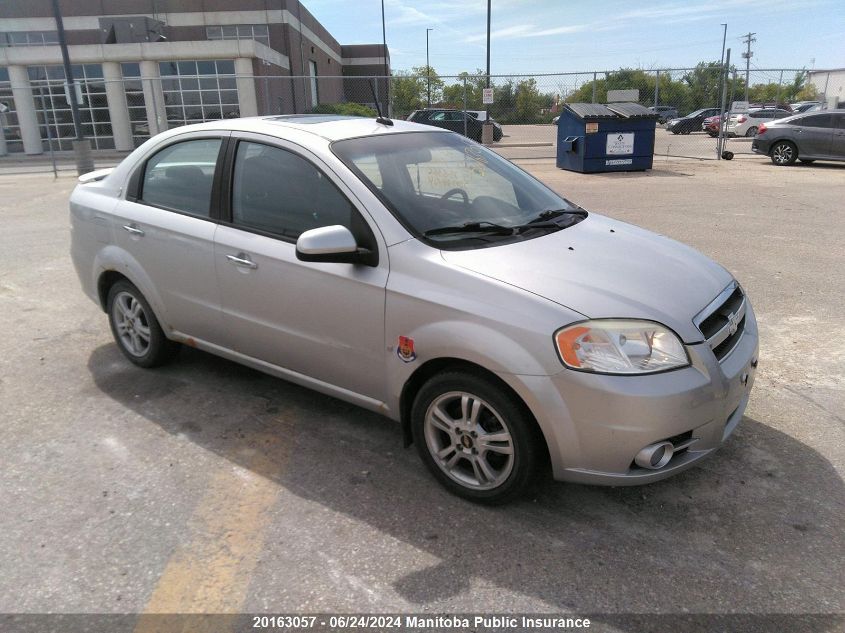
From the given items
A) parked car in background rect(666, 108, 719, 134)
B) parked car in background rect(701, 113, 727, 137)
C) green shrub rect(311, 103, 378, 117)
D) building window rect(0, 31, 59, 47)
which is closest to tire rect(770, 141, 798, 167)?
parked car in background rect(701, 113, 727, 137)

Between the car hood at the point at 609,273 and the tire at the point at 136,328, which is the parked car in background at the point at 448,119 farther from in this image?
the car hood at the point at 609,273

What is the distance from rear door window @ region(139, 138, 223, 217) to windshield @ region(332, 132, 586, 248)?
3.01ft

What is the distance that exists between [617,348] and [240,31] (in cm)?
4236

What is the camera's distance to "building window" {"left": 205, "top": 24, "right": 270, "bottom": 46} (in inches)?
1527

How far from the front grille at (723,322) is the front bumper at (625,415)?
0.12m

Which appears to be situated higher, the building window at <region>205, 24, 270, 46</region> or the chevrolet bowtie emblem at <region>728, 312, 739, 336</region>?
the building window at <region>205, 24, 270, 46</region>

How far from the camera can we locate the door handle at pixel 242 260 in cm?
347

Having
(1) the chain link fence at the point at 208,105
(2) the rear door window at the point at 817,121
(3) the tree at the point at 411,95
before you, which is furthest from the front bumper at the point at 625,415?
(3) the tree at the point at 411,95

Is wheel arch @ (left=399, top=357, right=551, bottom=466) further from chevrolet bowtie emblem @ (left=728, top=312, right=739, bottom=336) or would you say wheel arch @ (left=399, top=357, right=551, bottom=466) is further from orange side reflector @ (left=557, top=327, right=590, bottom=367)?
chevrolet bowtie emblem @ (left=728, top=312, right=739, bottom=336)

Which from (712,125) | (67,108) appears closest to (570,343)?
(67,108)

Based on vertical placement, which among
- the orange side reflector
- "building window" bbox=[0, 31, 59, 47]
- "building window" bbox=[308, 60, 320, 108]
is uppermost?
"building window" bbox=[0, 31, 59, 47]

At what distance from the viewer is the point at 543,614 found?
2.33 m

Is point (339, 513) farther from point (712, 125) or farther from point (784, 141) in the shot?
point (712, 125)

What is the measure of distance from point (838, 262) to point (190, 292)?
669 centimetres
